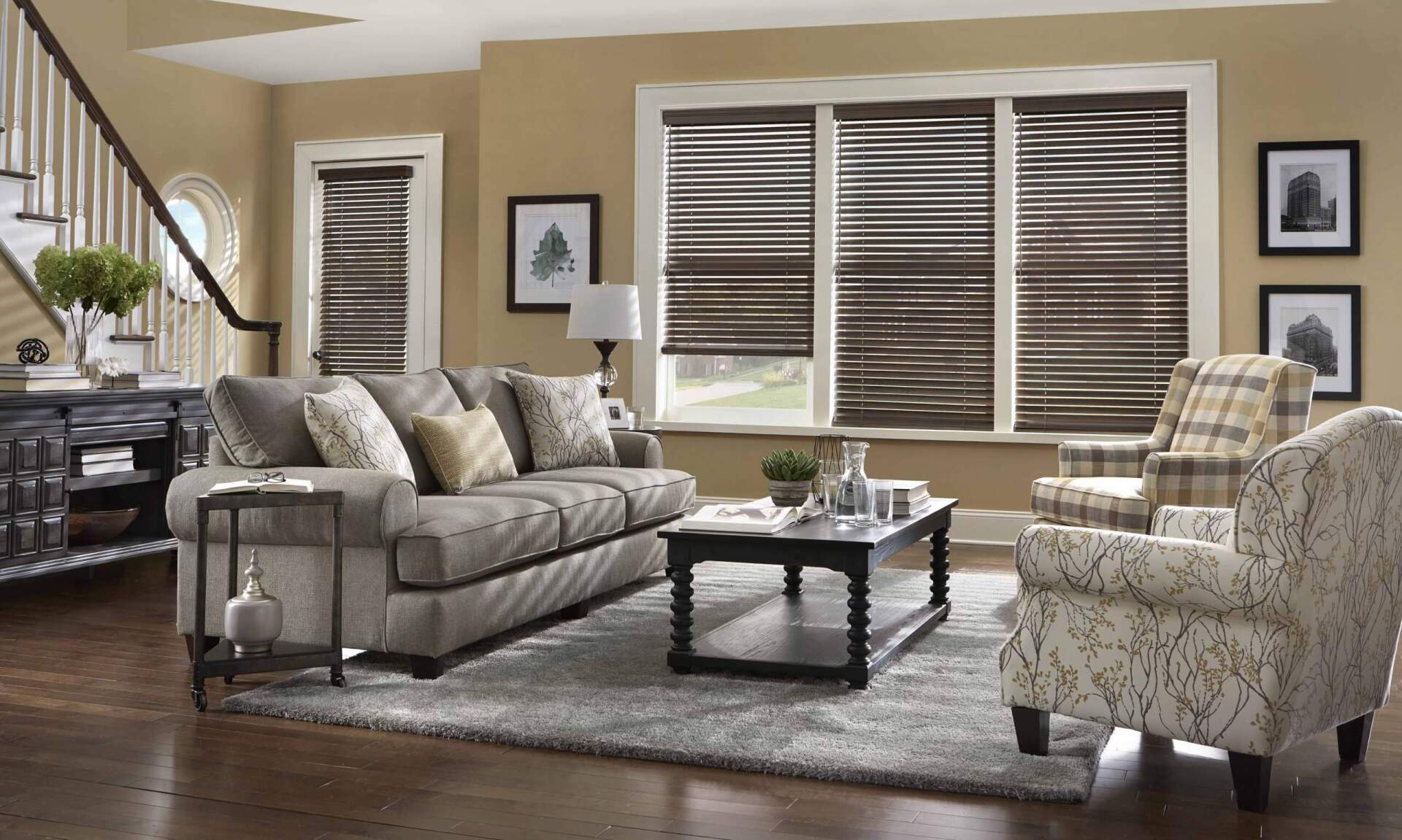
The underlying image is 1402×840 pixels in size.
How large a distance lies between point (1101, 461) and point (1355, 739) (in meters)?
2.35

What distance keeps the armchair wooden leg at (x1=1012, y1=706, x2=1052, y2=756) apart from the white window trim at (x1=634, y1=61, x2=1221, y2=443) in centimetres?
362

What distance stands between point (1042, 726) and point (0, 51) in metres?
5.29

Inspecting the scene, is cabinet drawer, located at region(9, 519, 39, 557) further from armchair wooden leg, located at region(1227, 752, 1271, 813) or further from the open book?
armchair wooden leg, located at region(1227, 752, 1271, 813)

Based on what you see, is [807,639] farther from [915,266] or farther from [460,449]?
[915,266]

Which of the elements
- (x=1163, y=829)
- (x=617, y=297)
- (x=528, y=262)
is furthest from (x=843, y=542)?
(x=528, y=262)

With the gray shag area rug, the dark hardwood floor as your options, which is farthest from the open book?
the dark hardwood floor

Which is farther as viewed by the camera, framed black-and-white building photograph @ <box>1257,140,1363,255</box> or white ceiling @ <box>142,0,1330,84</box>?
white ceiling @ <box>142,0,1330,84</box>

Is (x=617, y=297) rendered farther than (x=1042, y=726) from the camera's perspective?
Yes

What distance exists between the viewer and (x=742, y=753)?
9.53 ft

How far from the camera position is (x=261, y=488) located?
3436mm

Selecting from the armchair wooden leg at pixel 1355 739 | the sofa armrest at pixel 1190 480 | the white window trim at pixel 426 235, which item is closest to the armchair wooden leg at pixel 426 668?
the armchair wooden leg at pixel 1355 739

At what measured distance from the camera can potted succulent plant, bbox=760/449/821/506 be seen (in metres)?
4.21

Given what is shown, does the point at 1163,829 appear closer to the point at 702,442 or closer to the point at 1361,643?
the point at 1361,643

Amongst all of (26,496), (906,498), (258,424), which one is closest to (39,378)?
(26,496)
